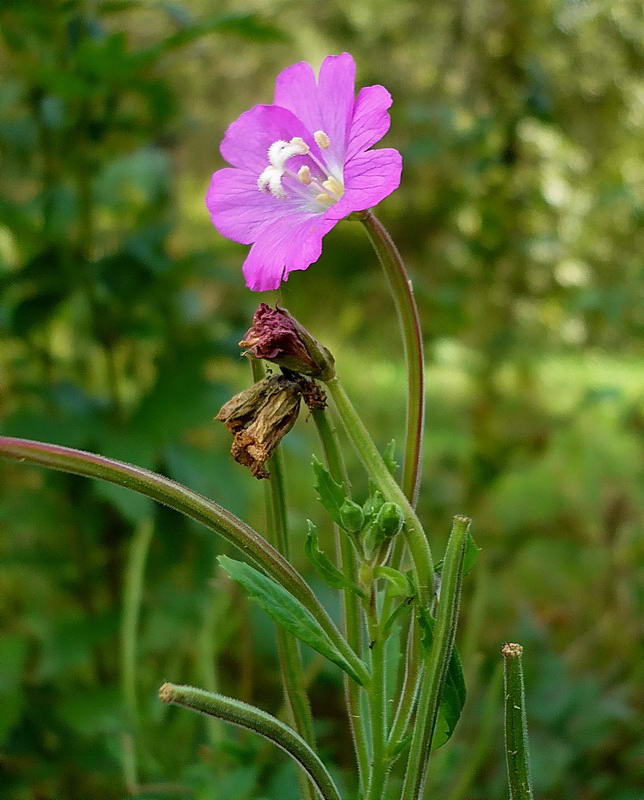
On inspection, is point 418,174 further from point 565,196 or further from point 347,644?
point 347,644

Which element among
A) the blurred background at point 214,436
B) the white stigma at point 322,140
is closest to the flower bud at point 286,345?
the white stigma at point 322,140

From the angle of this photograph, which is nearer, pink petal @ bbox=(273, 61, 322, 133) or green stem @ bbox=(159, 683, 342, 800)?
green stem @ bbox=(159, 683, 342, 800)

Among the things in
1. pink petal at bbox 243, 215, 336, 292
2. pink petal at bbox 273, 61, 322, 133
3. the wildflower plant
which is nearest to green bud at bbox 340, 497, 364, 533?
the wildflower plant

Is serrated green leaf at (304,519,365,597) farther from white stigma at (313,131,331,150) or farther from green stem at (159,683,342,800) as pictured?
white stigma at (313,131,331,150)

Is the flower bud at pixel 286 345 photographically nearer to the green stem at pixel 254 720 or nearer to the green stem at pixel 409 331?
the green stem at pixel 409 331

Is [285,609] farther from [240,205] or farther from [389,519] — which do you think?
[240,205]

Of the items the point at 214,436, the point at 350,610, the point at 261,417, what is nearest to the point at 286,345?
the point at 261,417
